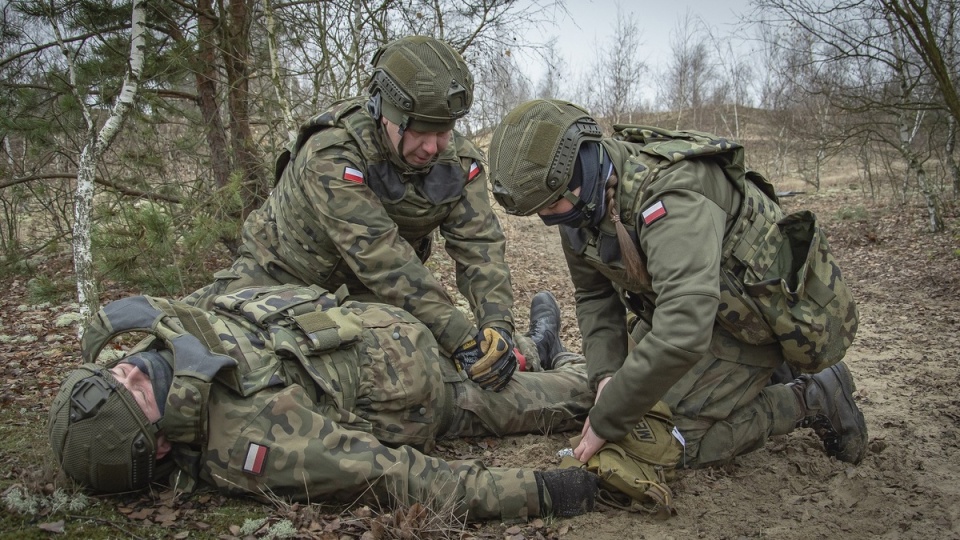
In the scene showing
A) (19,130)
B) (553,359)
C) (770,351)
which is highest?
(19,130)

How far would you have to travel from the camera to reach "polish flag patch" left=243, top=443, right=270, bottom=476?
2.56 metres

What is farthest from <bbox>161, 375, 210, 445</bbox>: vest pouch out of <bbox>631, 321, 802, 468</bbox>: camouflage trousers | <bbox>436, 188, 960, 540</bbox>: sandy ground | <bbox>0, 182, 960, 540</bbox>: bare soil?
<bbox>631, 321, 802, 468</bbox>: camouflage trousers

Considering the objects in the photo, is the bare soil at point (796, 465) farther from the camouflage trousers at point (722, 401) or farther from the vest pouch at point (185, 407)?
the vest pouch at point (185, 407)

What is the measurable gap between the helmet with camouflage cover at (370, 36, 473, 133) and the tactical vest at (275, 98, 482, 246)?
0.23 m

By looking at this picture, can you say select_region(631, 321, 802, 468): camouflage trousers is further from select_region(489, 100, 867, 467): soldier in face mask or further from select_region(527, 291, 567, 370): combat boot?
select_region(527, 291, 567, 370): combat boot

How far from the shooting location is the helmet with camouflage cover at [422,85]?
3467mm

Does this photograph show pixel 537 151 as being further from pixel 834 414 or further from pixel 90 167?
pixel 90 167

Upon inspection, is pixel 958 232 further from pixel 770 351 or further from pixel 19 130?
pixel 19 130

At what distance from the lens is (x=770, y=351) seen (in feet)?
10.5

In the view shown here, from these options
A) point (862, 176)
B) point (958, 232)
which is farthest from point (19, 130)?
point (862, 176)

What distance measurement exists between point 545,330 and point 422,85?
1793 millimetres

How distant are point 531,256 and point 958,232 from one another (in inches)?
250

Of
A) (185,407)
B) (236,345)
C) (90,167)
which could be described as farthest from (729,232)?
(90,167)

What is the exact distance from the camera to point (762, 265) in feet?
9.55
